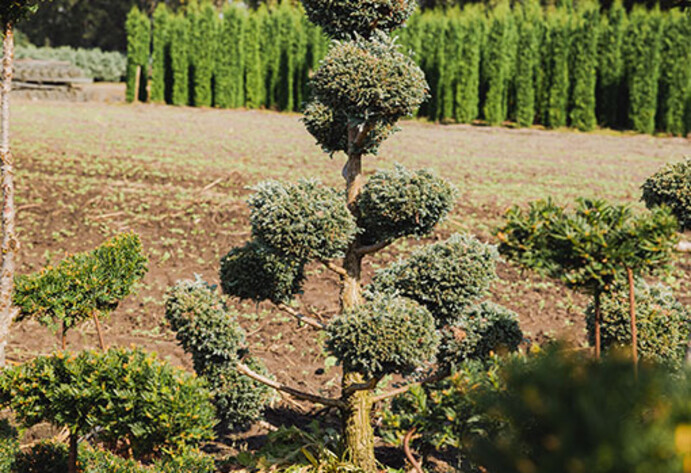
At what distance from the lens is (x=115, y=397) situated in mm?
2748

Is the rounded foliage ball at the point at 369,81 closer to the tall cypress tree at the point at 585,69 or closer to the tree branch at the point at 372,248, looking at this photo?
the tree branch at the point at 372,248

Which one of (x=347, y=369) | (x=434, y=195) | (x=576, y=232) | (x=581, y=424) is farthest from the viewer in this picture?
(x=434, y=195)

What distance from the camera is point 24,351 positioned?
5.21m

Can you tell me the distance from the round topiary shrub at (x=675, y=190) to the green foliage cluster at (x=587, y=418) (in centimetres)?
171

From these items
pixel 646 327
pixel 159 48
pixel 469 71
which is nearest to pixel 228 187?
pixel 646 327

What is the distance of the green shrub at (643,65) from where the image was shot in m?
20.6

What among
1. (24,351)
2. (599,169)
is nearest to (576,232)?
(24,351)

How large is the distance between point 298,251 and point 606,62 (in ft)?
70.0

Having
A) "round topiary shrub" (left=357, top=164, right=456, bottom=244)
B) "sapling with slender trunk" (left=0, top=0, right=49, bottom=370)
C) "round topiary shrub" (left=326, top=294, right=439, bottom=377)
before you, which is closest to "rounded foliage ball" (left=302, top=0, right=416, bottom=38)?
"round topiary shrub" (left=357, top=164, right=456, bottom=244)

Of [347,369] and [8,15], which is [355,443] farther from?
[8,15]

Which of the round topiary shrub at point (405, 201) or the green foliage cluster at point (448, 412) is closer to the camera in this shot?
the green foliage cluster at point (448, 412)

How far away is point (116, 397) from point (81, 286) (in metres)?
0.80

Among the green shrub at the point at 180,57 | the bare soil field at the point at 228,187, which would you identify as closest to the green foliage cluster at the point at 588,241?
the bare soil field at the point at 228,187

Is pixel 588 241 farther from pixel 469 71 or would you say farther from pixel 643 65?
pixel 469 71
